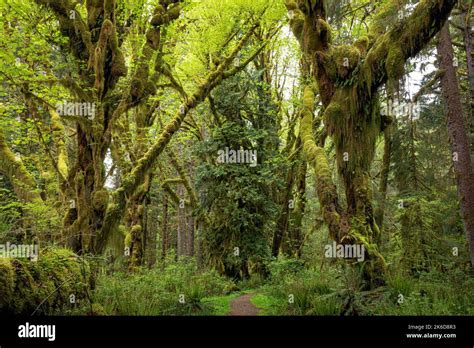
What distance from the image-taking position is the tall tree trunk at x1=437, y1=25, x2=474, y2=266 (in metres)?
9.53

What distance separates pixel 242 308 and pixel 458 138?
748 cm

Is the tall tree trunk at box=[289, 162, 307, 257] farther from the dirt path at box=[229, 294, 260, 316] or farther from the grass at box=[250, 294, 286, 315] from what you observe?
the dirt path at box=[229, 294, 260, 316]

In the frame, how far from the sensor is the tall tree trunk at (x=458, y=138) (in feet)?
31.3

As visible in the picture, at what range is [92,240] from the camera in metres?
8.60

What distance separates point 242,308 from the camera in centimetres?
895

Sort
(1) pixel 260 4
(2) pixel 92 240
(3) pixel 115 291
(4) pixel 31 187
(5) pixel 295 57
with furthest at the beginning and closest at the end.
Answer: (5) pixel 295 57 → (1) pixel 260 4 → (4) pixel 31 187 → (2) pixel 92 240 → (3) pixel 115 291

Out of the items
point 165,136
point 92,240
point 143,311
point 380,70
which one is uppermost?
point 380,70

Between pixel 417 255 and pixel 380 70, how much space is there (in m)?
5.29

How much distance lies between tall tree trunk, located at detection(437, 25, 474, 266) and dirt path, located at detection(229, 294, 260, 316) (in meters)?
5.81

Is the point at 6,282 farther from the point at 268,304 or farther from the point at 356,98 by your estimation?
the point at 356,98

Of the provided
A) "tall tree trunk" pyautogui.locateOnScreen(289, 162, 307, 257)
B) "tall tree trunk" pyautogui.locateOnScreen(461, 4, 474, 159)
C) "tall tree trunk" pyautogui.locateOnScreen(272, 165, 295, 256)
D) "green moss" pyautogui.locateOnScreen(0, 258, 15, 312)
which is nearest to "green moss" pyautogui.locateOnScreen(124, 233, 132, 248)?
"tall tree trunk" pyautogui.locateOnScreen(272, 165, 295, 256)

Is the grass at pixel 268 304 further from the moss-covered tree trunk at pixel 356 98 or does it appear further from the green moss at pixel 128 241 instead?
the green moss at pixel 128 241

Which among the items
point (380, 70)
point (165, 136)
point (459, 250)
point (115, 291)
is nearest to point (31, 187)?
point (165, 136)

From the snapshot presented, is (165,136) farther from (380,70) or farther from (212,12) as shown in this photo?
(212,12)
